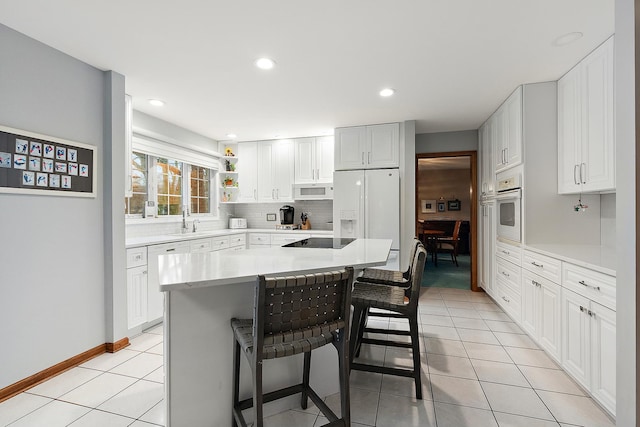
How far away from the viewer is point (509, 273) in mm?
3387

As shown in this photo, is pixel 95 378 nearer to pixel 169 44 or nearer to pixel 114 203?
pixel 114 203

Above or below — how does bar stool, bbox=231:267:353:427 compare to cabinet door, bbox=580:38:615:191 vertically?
below

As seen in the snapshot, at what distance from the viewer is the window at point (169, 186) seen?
12.8ft

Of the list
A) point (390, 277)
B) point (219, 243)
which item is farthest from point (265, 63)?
point (219, 243)

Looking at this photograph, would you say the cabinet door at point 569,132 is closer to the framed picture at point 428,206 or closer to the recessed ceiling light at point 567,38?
the recessed ceiling light at point 567,38

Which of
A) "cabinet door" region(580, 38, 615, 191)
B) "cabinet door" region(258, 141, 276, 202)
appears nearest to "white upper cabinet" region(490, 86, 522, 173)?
"cabinet door" region(580, 38, 615, 191)

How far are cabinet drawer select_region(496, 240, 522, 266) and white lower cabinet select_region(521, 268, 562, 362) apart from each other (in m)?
0.18

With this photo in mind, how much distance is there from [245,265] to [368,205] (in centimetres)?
272

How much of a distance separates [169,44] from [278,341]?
224 centimetres

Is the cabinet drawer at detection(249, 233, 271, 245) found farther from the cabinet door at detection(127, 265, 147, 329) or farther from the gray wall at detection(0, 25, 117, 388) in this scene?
the gray wall at detection(0, 25, 117, 388)

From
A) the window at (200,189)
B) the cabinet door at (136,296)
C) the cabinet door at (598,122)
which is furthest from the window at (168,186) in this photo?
the cabinet door at (598,122)

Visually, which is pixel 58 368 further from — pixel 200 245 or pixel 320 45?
pixel 320 45

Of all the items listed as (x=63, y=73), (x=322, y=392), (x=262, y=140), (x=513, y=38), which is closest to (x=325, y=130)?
(x=262, y=140)

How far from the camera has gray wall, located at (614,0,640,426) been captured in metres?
0.94
